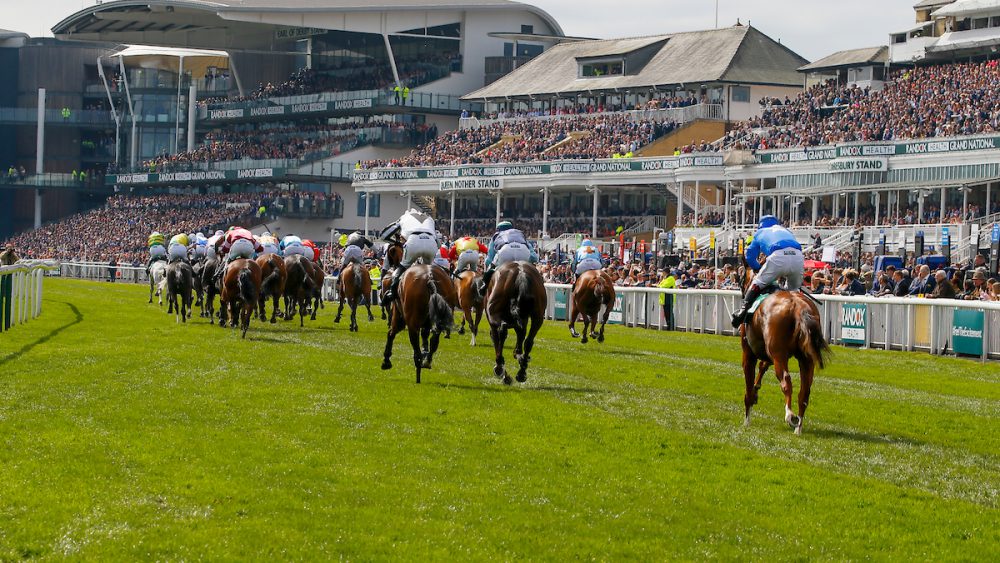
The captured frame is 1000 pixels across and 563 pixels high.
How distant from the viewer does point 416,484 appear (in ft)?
32.8

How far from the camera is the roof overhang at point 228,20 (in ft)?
275

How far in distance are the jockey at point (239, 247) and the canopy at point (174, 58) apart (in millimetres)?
70112

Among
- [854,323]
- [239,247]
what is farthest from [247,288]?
[854,323]

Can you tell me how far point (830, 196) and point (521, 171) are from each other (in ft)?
58.0

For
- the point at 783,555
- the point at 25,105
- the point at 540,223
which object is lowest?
the point at 783,555

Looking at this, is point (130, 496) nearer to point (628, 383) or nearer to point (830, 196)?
point (628, 383)

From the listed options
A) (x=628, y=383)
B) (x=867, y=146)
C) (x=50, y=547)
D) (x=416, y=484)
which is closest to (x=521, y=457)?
(x=416, y=484)

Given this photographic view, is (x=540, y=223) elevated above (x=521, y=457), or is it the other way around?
(x=540, y=223)

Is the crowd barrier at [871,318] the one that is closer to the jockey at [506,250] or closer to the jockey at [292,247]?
the jockey at [506,250]

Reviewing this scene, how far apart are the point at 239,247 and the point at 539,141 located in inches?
1773

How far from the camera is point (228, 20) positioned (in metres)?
88.9

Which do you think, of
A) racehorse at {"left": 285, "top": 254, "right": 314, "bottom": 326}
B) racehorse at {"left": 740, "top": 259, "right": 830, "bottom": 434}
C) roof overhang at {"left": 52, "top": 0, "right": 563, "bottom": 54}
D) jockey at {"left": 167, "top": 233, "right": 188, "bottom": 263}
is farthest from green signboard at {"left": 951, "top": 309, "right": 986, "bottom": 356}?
roof overhang at {"left": 52, "top": 0, "right": 563, "bottom": 54}

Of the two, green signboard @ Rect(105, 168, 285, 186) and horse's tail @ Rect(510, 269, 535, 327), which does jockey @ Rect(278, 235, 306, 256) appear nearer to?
→ horse's tail @ Rect(510, 269, 535, 327)

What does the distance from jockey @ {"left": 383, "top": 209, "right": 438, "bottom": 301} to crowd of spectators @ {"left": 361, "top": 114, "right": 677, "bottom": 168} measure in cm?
4489
